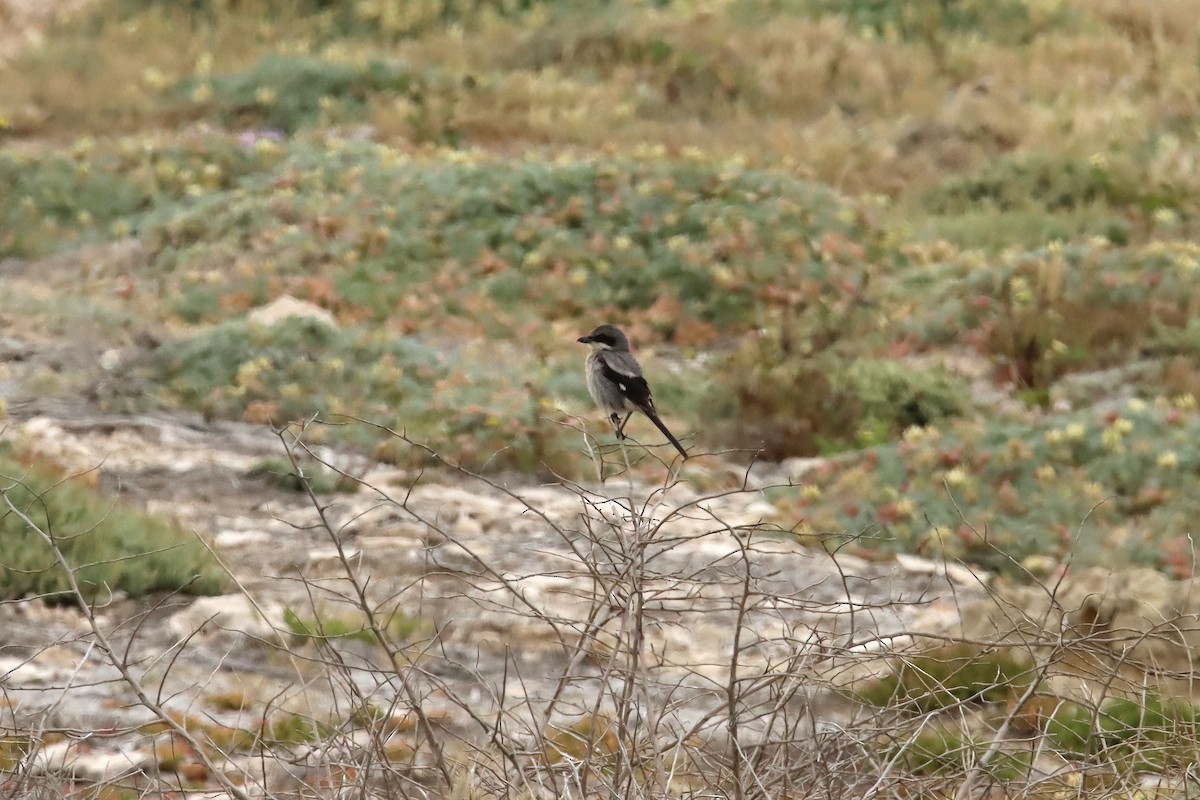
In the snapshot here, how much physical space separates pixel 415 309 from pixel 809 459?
3.83 metres

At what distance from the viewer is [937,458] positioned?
904 centimetres

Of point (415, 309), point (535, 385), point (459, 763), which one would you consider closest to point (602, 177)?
point (415, 309)

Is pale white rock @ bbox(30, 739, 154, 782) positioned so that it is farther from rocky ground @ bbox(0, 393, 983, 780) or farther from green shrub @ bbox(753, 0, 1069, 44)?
green shrub @ bbox(753, 0, 1069, 44)

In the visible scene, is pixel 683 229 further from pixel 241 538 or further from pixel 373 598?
pixel 373 598

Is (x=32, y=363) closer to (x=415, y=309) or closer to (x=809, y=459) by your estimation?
(x=415, y=309)

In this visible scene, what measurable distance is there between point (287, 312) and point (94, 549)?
462 centimetres

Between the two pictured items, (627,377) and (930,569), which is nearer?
(627,377)

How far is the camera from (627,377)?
729cm

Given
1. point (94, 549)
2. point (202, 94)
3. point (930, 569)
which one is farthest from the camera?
point (202, 94)

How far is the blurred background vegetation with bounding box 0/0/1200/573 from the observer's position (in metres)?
9.61

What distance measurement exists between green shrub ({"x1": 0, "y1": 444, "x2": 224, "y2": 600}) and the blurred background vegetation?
6.44 ft

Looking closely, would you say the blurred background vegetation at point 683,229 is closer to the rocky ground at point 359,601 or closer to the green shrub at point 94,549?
the rocky ground at point 359,601

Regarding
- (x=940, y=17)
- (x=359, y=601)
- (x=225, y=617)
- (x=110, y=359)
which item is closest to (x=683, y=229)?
(x=110, y=359)

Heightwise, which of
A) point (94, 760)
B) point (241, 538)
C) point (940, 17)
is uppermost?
point (94, 760)
